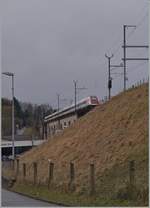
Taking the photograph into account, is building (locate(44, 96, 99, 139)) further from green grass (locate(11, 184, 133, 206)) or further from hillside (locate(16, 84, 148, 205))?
green grass (locate(11, 184, 133, 206))

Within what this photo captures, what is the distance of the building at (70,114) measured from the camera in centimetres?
8967

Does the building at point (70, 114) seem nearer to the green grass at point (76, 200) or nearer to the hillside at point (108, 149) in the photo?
the hillside at point (108, 149)

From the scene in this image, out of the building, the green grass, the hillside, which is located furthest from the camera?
the building

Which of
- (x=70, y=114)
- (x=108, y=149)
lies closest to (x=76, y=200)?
(x=108, y=149)

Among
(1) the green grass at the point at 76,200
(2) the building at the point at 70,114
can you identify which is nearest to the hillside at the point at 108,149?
(1) the green grass at the point at 76,200

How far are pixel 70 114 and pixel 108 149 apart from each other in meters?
71.1

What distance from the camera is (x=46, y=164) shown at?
4303cm

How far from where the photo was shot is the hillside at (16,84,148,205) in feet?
90.8

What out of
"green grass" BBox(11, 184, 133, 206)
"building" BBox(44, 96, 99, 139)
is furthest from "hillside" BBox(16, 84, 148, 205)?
"building" BBox(44, 96, 99, 139)

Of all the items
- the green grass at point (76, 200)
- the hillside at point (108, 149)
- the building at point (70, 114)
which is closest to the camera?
the green grass at point (76, 200)

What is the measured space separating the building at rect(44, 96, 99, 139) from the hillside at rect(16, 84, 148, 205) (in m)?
27.6

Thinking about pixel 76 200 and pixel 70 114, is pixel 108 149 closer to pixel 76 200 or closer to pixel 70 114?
pixel 76 200

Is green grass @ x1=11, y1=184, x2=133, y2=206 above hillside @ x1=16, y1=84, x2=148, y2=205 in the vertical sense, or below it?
below

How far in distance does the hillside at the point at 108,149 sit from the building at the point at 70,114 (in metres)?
27.6
